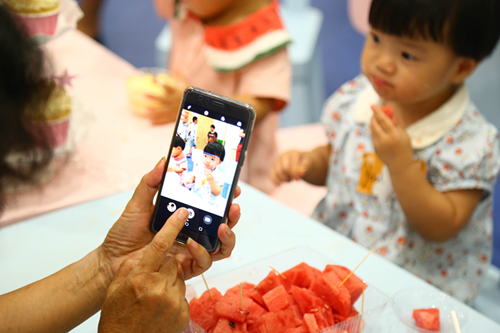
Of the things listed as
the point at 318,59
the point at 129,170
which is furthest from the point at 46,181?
the point at 318,59

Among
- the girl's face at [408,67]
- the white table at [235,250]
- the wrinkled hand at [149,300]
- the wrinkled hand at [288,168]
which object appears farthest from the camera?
the wrinkled hand at [288,168]

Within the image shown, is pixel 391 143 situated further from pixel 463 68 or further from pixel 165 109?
pixel 165 109

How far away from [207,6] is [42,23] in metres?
0.42

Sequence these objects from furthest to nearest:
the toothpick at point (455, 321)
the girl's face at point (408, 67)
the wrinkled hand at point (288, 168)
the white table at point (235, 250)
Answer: the wrinkled hand at point (288, 168), the girl's face at point (408, 67), the white table at point (235, 250), the toothpick at point (455, 321)

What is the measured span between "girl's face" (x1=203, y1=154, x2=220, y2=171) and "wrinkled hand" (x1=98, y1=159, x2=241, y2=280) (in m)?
0.05

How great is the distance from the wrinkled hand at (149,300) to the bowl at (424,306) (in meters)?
0.30

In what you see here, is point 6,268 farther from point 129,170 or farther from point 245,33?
point 245,33

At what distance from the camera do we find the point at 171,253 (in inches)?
26.5

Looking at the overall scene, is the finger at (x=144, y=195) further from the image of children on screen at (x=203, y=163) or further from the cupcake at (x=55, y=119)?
the cupcake at (x=55, y=119)

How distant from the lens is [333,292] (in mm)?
626

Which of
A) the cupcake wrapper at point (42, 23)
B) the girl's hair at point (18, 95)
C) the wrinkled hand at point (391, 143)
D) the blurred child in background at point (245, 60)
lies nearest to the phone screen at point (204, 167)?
the girl's hair at point (18, 95)

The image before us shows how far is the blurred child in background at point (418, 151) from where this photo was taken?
2.81ft

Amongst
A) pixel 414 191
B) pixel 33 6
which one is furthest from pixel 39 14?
pixel 414 191

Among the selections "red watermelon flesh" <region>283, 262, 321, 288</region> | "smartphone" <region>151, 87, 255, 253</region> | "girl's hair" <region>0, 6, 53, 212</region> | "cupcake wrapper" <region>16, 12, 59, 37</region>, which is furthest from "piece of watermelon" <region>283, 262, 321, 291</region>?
"cupcake wrapper" <region>16, 12, 59, 37</region>
